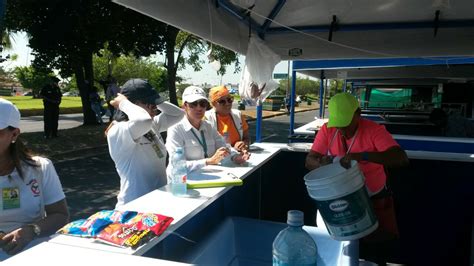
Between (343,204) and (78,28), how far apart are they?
417 inches

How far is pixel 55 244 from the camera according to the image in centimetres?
154

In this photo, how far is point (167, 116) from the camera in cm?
339

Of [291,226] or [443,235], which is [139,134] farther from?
[443,235]

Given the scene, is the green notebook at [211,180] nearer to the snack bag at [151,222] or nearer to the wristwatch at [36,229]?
the snack bag at [151,222]

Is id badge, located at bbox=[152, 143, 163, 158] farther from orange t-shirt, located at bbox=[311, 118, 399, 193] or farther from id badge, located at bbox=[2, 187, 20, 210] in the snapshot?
orange t-shirt, located at bbox=[311, 118, 399, 193]

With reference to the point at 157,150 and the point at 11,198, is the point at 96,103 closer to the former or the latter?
the point at 157,150

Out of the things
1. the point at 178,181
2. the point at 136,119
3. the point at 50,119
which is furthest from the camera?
the point at 50,119

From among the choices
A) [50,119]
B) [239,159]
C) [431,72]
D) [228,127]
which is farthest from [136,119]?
[50,119]

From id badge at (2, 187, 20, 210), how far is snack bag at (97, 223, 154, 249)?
32.3 inches

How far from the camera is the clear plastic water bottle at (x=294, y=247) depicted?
1.50 m

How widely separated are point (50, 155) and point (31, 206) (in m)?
8.40

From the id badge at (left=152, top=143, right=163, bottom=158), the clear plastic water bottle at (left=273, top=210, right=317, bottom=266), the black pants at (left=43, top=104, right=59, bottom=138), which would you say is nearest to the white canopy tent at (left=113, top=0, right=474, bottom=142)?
the id badge at (left=152, top=143, right=163, bottom=158)

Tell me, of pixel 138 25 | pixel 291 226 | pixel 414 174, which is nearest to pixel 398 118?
pixel 414 174

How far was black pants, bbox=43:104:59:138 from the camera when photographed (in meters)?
11.7
